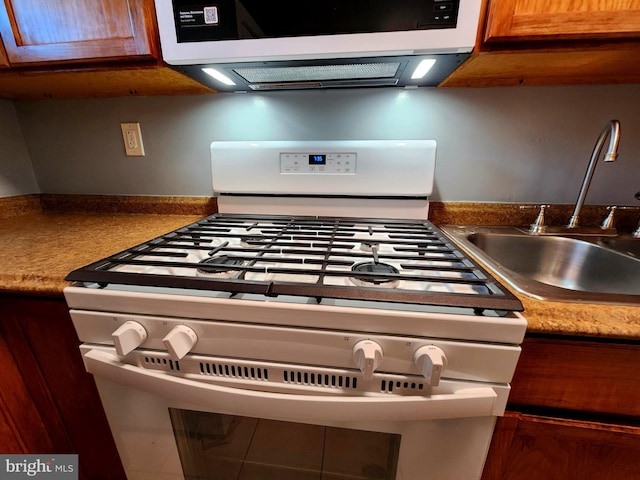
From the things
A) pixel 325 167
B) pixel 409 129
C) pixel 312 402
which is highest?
pixel 409 129

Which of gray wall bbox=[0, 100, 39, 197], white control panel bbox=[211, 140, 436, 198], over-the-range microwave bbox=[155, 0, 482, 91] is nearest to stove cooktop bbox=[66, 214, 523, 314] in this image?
white control panel bbox=[211, 140, 436, 198]

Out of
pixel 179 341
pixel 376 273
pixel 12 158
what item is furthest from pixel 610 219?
pixel 12 158

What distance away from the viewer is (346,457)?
0.57 metres

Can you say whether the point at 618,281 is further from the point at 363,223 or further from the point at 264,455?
the point at 264,455

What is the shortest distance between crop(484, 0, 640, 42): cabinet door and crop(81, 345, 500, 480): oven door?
2.36 feet

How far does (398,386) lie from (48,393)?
2.93 feet

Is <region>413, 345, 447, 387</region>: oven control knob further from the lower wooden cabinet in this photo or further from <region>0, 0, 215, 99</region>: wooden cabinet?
<region>0, 0, 215, 99</region>: wooden cabinet

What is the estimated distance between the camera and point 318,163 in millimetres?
939

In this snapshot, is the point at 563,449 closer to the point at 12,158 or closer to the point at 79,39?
the point at 79,39

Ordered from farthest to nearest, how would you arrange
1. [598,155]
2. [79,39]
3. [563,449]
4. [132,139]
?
[132,139] → [598,155] → [79,39] → [563,449]

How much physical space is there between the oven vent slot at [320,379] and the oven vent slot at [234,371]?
0.15 feet

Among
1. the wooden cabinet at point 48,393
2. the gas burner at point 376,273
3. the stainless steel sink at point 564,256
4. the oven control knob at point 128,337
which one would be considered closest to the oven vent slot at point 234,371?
the oven control knob at point 128,337

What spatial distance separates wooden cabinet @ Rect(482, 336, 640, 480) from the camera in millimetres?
453

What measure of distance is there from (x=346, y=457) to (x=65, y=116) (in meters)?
1.59
